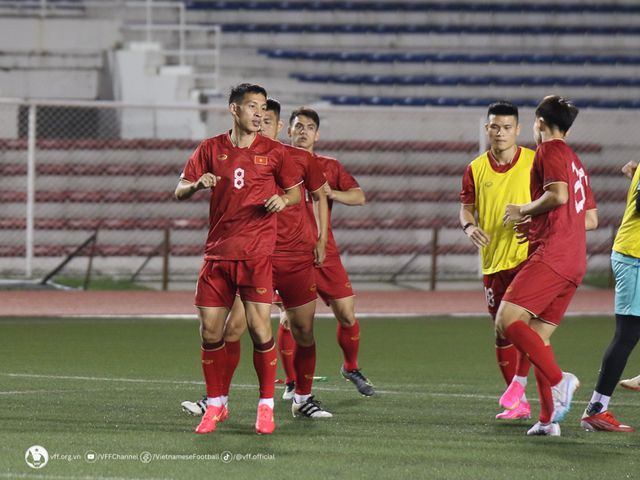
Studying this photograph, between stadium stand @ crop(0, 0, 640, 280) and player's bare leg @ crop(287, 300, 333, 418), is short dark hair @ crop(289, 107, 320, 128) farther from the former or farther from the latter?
stadium stand @ crop(0, 0, 640, 280)

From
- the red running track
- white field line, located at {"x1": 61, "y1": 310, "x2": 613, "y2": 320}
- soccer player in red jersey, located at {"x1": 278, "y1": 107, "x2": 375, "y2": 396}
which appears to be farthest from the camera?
the red running track

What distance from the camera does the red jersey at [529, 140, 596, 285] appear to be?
7.28 meters

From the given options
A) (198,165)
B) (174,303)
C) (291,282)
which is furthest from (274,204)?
(174,303)

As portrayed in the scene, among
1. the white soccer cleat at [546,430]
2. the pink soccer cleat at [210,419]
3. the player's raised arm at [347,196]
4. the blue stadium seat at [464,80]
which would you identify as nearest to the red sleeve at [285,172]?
the pink soccer cleat at [210,419]

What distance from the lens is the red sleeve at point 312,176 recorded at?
8.20 meters

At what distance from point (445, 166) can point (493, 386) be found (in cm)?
1221

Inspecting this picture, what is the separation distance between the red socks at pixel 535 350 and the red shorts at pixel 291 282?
1.62 metres

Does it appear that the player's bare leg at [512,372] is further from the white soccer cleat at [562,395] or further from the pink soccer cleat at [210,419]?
the pink soccer cleat at [210,419]

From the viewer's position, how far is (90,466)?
616 centimetres

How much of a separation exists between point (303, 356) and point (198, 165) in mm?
1595

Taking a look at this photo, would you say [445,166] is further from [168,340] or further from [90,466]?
[90,466]

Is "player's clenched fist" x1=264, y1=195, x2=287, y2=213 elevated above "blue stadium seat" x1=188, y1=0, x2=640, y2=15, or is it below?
below

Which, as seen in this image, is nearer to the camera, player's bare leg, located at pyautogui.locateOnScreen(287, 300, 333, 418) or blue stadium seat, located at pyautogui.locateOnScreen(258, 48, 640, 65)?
player's bare leg, located at pyautogui.locateOnScreen(287, 300, 333, 418)

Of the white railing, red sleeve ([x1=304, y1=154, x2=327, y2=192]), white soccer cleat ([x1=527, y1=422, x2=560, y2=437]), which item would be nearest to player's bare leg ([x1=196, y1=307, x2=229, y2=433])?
red sleeve ([x1=304, y1=154, x2=327, y2=192])
